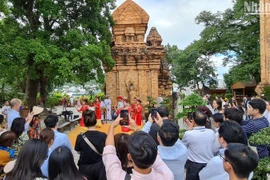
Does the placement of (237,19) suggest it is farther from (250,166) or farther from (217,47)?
(250,166)

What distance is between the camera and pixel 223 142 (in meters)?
2.96

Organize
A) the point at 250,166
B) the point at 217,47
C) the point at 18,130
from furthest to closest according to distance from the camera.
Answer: the point at 217,47 < the point at 18,130 < the point at 250,166

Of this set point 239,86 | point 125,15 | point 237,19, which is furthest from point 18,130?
point 239,86

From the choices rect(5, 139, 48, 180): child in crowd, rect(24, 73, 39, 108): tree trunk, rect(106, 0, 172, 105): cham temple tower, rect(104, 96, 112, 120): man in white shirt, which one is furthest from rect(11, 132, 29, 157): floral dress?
rect(106, 0, 172, 105): cham temple tower

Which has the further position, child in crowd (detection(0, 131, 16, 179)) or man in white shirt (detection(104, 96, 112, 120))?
man in white shirt (detection(104, 96, 112, 120))

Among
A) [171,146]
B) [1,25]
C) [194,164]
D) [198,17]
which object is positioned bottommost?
[194,164]

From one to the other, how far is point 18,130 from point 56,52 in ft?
23.2

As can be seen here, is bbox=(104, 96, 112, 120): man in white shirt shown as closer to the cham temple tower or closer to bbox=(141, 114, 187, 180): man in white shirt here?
the cham temple tower

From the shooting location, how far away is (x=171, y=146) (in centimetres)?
291

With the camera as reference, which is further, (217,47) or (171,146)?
(217,47)

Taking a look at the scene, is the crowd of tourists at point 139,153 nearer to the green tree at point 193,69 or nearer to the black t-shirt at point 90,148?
the black t-shirt at point 90,148

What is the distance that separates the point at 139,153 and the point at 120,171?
22 cm

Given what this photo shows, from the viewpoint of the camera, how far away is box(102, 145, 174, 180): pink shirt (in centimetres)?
201

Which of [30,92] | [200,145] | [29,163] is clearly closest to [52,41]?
[30,92]
